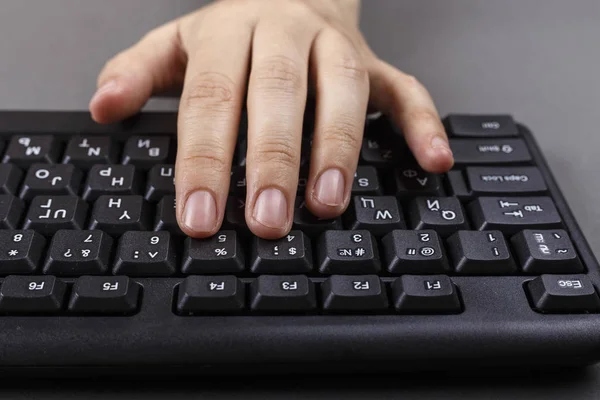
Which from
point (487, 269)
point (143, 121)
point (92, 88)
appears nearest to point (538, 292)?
point (487, 269)

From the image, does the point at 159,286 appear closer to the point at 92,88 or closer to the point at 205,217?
the point at 205,217

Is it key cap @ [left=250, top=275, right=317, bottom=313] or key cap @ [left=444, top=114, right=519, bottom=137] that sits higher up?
key cap @ [left=444, top=114, right=519, bottom=137]

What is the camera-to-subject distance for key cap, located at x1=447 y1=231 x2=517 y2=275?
42cm

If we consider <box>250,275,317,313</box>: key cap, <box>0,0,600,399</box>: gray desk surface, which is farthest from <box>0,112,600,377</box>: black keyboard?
<box>0,0,600,399</box>: gray desk surface

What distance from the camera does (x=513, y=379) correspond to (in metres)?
0.39

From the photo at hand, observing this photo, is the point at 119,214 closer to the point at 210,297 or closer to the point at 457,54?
the point at 210,297

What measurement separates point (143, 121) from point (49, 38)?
0.69 ft

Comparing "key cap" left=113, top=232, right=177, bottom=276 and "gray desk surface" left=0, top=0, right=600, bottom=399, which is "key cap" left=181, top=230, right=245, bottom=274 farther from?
"gray desk surface" left=0, top=0, right=600, bottom=399

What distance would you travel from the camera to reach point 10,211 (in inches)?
17.2

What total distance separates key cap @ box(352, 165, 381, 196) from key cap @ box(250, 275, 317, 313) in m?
0.10

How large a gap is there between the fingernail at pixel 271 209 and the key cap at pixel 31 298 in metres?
0.12

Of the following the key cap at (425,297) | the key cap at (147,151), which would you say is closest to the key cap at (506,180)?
the key cap at (425,297)

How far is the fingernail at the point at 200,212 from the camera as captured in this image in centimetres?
42

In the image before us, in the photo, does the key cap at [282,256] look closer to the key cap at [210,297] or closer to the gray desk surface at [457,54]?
the key cap at [210,297]
